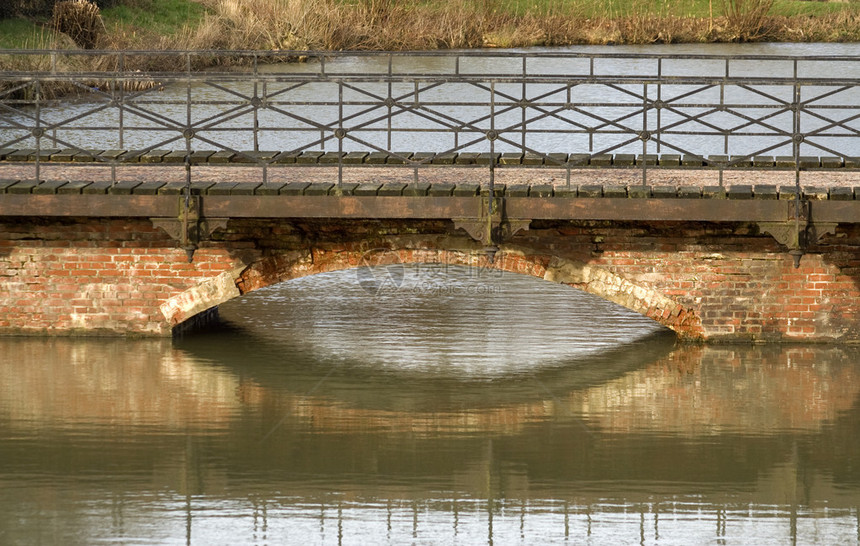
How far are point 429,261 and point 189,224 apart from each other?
7.19ft

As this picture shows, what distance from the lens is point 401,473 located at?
10.1 m

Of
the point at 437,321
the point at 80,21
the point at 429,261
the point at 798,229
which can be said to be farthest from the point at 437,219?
the point at 80,21

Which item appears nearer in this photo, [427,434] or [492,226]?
[427,434]

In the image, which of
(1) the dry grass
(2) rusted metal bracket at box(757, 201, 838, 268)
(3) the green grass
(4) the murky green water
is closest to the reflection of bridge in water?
(4) the murky green water

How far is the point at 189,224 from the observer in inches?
479

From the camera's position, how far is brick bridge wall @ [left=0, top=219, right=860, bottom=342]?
505 inches

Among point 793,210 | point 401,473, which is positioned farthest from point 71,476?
point 793,210

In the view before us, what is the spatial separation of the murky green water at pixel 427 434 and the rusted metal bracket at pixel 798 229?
116 cm

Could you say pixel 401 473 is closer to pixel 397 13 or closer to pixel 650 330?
pixel 650 330

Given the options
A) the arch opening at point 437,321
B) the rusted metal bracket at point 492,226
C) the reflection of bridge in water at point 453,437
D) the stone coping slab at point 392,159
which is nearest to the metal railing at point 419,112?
the stone coping slab at point 392,159

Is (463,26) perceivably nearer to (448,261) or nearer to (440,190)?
(448,261)

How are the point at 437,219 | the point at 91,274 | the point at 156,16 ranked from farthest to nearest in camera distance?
the point at 156,16
the point at 91,274
the point at 437,219

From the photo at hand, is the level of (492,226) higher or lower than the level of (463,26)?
lower

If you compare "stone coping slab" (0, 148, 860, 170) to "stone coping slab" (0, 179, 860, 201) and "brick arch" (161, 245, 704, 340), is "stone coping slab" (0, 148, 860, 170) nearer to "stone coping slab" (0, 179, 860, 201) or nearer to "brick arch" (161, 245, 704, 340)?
"brick arch" (161, 245, 704, 340)
